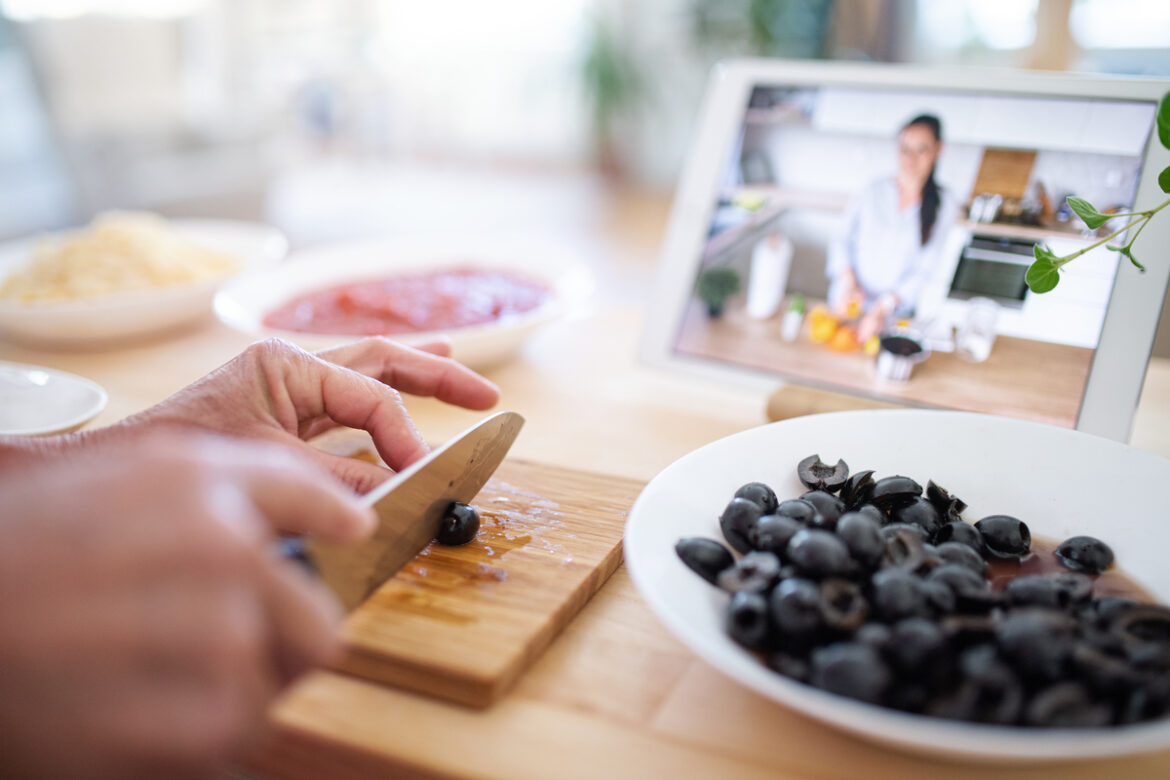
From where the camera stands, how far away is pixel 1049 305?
0.92 m

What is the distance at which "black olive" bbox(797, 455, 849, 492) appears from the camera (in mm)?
726

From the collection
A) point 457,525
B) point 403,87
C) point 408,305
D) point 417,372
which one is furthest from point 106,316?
point 403,87

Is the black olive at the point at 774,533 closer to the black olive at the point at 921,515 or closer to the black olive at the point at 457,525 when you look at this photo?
the black olive at the point at 921,515

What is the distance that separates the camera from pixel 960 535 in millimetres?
648

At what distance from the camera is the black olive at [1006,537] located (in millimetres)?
666

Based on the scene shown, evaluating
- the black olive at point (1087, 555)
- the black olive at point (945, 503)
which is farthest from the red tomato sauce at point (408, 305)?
the black olive at point (1087, 555)

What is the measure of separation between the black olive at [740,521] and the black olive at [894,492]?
13cm

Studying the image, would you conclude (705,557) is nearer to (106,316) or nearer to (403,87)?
(106,316)

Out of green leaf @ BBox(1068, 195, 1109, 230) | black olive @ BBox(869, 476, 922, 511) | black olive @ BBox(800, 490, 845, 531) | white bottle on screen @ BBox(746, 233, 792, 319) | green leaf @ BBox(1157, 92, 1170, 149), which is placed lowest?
black olive @ BBox(800, 490, 845, 531)

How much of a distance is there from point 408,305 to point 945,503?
0.90m

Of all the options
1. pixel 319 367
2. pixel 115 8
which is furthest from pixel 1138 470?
pixel 115 8

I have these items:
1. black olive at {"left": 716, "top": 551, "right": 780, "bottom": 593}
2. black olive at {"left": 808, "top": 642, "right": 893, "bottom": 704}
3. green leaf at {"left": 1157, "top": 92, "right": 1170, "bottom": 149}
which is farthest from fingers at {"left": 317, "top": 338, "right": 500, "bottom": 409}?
green leaf at {"left": 1157, "top": 92, "right": 1170, "bottom": 149}

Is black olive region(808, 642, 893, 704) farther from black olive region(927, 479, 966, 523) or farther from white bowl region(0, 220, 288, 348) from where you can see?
white bowl region(0, 220, 288, 348)

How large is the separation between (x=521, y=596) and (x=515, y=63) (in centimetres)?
704
